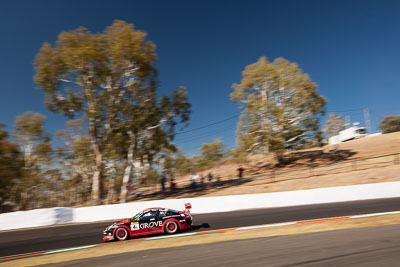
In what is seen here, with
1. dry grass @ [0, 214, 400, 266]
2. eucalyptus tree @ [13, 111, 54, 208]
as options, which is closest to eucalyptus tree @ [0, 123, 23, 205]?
eucalyptus tree @ [13, 111, 54, 208]

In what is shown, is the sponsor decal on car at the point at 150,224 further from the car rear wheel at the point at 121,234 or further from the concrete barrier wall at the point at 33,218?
the concrete barrier wall at the point at 33,218

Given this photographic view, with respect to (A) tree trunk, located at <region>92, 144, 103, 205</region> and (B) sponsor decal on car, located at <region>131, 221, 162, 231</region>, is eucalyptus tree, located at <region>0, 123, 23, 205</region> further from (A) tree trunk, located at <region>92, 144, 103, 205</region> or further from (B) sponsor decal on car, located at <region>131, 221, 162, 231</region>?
(B) sponsor decal on car, located at <region>131, 221, 162, 231</region>

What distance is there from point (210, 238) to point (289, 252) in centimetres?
332

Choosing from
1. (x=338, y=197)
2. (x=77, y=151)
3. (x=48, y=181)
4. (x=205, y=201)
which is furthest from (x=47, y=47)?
(x=338, y=197)

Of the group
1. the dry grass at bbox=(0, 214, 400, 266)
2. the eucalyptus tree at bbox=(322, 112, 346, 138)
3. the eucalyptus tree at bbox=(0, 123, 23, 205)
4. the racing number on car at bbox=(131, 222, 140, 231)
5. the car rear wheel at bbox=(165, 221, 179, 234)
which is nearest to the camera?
the dry grass at bbox=(0, 214, 400, 266)

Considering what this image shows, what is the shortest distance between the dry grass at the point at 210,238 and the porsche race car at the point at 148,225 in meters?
0.69

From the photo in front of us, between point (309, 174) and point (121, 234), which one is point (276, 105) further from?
point (121, 234)

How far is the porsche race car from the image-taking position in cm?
984

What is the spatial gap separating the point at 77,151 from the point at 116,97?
1003cm

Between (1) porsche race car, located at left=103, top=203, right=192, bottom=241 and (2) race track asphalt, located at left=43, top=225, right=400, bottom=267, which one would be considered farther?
(1) porsche race car, located at left=103, top=203, right=192, bottom=241

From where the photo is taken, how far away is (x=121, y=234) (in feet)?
32.4

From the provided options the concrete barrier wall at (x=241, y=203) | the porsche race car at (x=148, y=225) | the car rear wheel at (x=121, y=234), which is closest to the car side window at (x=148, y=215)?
the porsche race car at (x=148, y=225)

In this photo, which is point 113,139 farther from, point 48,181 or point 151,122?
point 48,181

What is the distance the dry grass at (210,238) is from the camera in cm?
797
